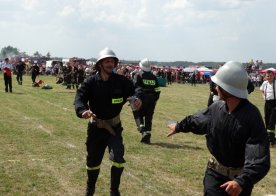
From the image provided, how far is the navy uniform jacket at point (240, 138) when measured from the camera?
3.65 meters

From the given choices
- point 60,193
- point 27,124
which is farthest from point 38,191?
point 27,124

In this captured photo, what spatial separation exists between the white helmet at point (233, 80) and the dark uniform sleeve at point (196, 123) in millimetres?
558

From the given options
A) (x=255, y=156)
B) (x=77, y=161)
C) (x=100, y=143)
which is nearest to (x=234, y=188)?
(x=255, y=156)

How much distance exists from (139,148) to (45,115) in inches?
242

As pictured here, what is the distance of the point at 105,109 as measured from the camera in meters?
6.02

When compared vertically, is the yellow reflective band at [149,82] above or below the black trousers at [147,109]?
above

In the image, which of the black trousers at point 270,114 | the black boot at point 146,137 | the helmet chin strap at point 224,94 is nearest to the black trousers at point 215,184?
the helmet chin strap at point 224,94

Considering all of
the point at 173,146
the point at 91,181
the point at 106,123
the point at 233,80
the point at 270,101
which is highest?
the point at 233,80

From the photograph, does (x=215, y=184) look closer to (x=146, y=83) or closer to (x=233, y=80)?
(x=233, y=80)

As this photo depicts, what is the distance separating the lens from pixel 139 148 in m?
10.1

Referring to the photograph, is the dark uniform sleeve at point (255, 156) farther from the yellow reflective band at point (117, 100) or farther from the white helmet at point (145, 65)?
→ the white helmet at point (145, 65)

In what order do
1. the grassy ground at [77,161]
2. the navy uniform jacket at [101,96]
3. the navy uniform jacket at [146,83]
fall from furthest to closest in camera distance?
the navy uniform jacket at [146,83] < the grassy ground at [77,161] < the navy uniform jacket at [101,96]

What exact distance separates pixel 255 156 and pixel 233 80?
2.30 ft

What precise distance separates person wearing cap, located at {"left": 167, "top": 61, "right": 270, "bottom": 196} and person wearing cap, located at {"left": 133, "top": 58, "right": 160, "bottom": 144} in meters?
6.48
